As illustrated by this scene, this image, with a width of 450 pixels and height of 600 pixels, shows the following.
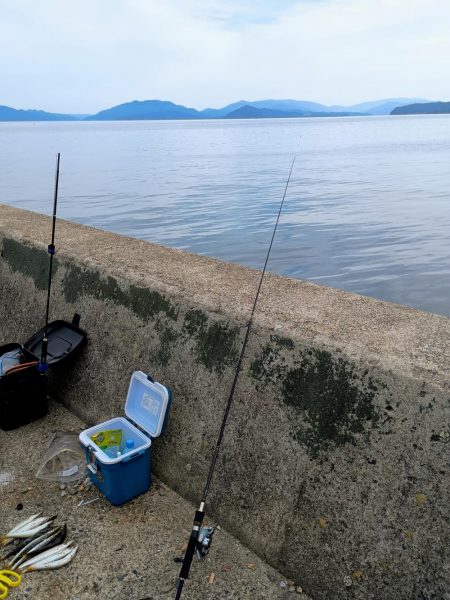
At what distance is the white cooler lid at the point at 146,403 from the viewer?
10.3ft

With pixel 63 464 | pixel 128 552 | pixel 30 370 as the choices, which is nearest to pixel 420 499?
pixel 128 552

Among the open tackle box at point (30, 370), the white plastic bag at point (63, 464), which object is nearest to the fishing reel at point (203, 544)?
the white plastic bag at point (63, 464)

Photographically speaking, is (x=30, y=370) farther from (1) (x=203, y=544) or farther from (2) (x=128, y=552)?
(1) (x=203, y=544)

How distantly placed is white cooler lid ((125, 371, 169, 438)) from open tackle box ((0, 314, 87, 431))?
843mm

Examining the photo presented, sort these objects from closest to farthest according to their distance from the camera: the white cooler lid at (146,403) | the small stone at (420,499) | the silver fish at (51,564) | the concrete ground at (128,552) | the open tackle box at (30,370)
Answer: the small stone at (420,499)
the concrete ground at (128,552)
the silver fish at (51,564)
the white cooler lid at (146,403)
the open tackle box at (30,370)

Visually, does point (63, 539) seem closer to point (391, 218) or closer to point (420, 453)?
point (420, 453)

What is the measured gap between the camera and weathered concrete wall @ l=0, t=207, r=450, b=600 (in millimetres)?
2250

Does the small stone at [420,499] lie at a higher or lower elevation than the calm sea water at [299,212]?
higher

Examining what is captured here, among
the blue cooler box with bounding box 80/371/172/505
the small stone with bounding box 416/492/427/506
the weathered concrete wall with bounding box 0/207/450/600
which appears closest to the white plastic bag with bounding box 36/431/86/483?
the blue cooler box with bounding box 80/371/172/505

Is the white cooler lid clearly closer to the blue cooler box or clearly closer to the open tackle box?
the blue cooler box

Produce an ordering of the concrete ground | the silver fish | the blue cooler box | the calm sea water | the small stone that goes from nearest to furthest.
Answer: the small stone < the concrete ground < the silver fish < the blue cooler box < the calm sea water

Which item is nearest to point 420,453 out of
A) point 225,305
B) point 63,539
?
point 225,305

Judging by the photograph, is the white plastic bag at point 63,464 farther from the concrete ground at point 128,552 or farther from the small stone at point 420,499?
the small stone at point 420,499

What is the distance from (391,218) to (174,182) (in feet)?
47.1
